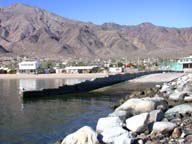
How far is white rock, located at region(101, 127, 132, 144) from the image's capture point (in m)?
16.9

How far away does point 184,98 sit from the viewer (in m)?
34.1

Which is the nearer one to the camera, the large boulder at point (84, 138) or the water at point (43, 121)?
the large boulder at point (84, 138)

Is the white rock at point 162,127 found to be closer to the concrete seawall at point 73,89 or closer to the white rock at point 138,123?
the white rock at point 138,123

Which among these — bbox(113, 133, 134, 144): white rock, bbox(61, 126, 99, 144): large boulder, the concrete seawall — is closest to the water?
bbox(61, 126, 99, 144): large boulder

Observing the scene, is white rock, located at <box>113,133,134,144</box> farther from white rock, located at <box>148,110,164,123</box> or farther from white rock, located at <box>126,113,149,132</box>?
white rock, located at <box>148,110,164,123</box>

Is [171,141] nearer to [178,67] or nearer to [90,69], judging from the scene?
[178,67]

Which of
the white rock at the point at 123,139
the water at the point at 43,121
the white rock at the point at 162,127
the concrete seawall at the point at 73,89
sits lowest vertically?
the water at the point at 43,121

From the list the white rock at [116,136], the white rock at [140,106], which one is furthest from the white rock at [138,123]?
the white rock at [140,106]

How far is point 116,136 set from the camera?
698 inches

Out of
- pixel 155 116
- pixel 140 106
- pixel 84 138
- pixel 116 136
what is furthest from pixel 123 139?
pixel 140 106

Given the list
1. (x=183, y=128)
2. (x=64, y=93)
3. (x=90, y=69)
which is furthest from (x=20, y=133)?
(x=90, y=69)

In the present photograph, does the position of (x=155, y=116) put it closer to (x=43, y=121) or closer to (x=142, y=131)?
(x=142, y=131)

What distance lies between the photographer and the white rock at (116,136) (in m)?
16.9

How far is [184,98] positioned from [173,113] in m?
11.3
